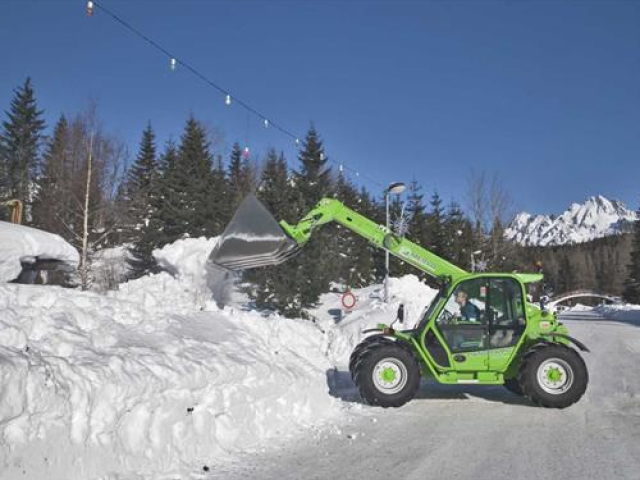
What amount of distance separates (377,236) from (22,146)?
133 feet

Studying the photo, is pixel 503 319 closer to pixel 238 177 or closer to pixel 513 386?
pixel 513 386

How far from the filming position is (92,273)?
27.9m

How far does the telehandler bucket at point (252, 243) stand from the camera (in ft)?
36.0

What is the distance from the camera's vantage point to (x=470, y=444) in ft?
21.0

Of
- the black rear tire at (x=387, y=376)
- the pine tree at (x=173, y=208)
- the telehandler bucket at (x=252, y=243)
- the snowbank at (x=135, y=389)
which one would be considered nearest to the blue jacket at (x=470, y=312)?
the black rear tire at (x=387, y=376)

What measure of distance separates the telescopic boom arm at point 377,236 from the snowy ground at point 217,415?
2274 millimetres

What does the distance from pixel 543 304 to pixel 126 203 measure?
32.0m

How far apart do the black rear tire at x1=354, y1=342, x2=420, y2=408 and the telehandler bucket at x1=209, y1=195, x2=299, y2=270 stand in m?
3.30

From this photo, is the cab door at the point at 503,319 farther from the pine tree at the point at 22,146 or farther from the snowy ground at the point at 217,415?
the pine tree at the point at 22,146

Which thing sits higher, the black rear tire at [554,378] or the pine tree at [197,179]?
the pine tree at [197,179]

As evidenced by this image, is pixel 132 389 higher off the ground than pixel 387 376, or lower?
higher

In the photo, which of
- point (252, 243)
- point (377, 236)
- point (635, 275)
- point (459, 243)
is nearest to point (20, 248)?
point (252, 243)

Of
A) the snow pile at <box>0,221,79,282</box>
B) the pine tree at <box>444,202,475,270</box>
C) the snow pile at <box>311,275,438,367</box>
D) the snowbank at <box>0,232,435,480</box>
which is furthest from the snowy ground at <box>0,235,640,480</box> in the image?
the pine tree at <box>444,202,475,270</box>

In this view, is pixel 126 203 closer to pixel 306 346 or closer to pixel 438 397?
pixel 306 346
